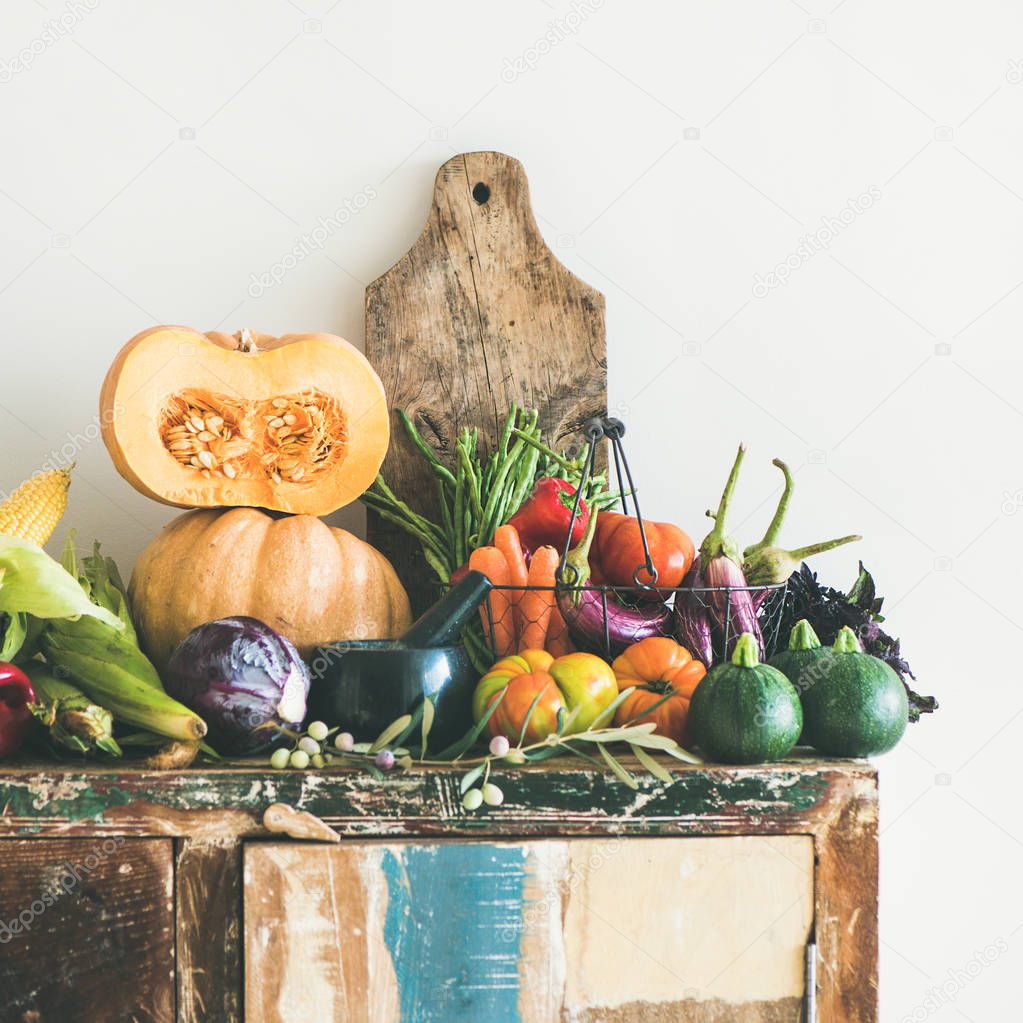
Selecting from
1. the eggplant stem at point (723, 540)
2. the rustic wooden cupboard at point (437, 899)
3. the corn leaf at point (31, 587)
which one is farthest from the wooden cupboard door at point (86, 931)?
the eggplant stem at point (723, 540)

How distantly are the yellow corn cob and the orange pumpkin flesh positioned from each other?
666 mm

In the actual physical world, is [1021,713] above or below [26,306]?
below

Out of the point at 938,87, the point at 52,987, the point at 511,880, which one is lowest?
the point at 52,987

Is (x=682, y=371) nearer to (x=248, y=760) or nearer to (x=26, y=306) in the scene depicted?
(x=248, y=760)

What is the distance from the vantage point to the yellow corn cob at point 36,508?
108cm

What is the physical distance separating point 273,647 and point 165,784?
153 mm

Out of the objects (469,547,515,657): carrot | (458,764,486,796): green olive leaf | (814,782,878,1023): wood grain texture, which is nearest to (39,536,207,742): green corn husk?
(458,764,486,796): green olive leaf

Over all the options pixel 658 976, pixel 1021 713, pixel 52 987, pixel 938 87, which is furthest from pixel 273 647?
pixel 938 87

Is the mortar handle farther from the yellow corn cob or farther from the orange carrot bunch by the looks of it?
the yellow corn cob

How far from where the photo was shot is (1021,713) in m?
1.37

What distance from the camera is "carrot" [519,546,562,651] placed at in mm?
1057

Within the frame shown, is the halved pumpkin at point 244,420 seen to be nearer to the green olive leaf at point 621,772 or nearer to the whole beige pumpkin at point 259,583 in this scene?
the whole beige pumpkin at point 259,583

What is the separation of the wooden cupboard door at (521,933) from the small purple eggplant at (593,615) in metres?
0.24

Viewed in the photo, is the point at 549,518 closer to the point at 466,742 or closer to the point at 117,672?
the point at 466,742
